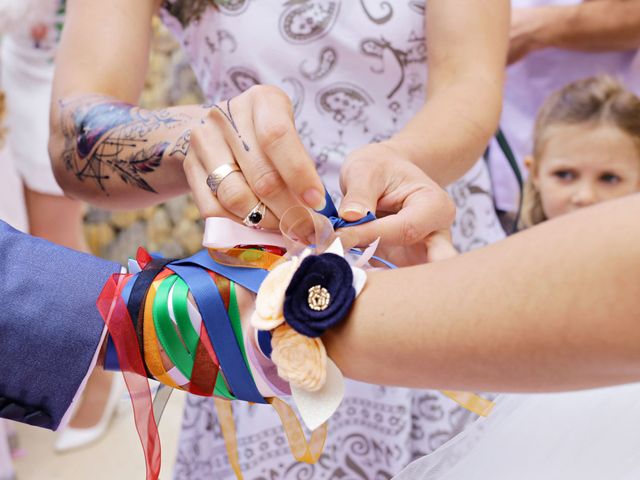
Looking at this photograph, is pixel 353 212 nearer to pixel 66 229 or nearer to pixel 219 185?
pixel 219 185

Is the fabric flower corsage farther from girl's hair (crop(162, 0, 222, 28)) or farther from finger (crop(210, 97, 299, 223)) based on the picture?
girl's hair (crop(162, 0, 222, 28))

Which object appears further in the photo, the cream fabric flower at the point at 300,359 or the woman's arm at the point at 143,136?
the woman's arm at the point at 143,136

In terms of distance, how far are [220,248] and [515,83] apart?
1.18 m

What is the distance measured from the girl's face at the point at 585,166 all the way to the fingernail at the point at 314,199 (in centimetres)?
102

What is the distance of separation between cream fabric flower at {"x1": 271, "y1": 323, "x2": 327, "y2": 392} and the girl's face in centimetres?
115

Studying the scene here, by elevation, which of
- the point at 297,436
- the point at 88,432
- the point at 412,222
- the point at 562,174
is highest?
the point at 562,174

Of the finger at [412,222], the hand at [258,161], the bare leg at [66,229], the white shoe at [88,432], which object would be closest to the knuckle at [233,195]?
the hand at [258,161]

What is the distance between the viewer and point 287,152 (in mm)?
699

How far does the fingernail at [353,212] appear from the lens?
2.36 feet

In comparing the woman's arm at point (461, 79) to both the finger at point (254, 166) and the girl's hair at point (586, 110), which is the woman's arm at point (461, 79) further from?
the girl's hair at point (586, 110)

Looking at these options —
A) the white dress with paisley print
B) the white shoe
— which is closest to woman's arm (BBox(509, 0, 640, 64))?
the white dress with paisley print

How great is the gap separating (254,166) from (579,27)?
42.4 inches

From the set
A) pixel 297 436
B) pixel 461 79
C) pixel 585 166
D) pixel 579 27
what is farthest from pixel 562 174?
pixel 297 436

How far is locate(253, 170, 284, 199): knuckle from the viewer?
0.71m
